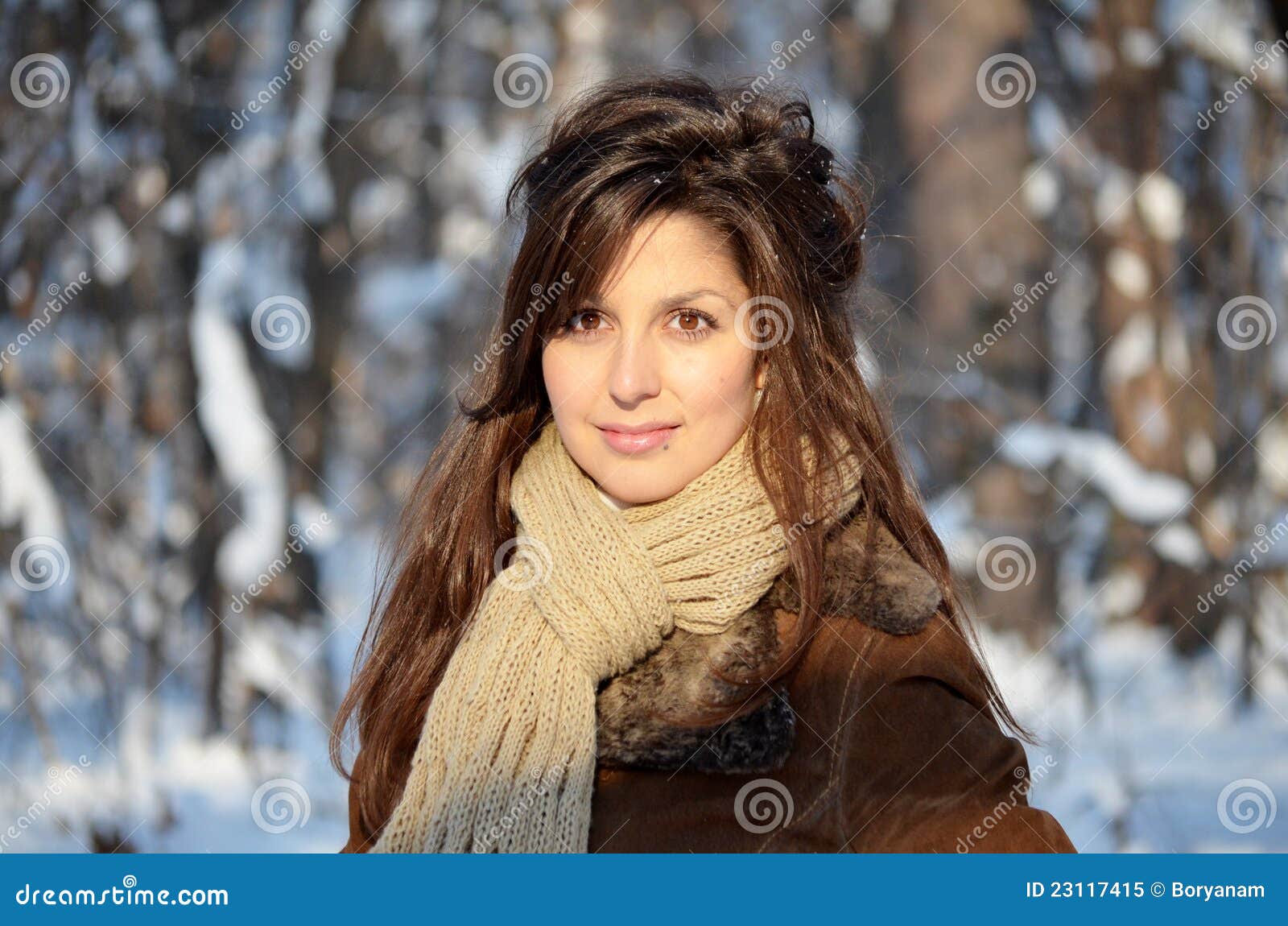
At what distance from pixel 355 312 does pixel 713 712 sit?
11.8 ft

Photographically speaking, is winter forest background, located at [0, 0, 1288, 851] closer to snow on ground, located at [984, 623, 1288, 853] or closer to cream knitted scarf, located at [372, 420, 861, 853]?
snow on ground, located at [984, 623, 1288, 853]

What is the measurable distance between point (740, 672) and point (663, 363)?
0.42 metres

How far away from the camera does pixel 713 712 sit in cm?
165

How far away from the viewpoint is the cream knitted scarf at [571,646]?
67.4 inches

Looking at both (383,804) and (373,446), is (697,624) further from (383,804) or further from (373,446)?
(373,446)

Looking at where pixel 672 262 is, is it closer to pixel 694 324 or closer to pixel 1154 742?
pixel 694 324

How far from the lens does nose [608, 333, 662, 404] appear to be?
5.65 feet

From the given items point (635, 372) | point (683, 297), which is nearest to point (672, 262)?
point (683, 297)

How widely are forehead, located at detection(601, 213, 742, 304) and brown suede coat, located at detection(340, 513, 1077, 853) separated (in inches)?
15.7

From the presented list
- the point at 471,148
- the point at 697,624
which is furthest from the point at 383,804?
the point at 471,148

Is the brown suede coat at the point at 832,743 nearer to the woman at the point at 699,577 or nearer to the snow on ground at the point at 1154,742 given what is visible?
the woman at the point at 699,577

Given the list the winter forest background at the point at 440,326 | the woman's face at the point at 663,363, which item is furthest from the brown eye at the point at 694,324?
the winter forest background at the point at 440,326

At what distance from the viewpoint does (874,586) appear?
168 cm

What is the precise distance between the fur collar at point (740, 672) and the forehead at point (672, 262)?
39cm
